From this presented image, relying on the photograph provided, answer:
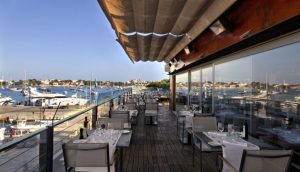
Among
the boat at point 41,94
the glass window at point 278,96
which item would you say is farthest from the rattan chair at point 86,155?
the boat at point 41,94

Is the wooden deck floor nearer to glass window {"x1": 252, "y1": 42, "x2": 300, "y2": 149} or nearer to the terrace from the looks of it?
the terrace

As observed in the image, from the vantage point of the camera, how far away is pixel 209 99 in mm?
7891

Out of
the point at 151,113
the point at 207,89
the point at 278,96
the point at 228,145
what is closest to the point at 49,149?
the point at 228,145

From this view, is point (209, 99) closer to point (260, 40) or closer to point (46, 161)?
point (260, 40)

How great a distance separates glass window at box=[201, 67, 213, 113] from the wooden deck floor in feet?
3.93

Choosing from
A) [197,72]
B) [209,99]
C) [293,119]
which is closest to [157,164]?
[293,119]

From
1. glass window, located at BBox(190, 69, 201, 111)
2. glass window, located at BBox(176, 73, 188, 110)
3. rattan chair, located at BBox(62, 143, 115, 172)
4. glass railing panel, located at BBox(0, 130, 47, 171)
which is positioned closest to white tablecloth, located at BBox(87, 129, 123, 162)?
rattan chair, located at BBox(62, 143, 115, 172)

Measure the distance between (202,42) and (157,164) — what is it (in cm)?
382

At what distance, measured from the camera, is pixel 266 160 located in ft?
8.79

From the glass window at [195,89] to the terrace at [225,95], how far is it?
2.01 meters

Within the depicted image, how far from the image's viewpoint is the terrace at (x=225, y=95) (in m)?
3.23

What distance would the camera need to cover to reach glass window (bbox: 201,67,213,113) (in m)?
7.79

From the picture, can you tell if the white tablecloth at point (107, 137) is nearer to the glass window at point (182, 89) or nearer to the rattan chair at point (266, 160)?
the rattan chair at point (266, 160)

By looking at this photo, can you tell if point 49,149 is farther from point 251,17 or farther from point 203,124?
point 251,17
